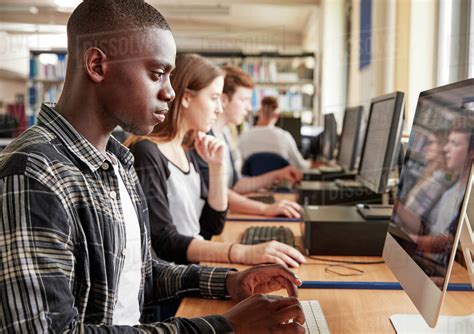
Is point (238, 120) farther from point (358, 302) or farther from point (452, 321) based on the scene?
point (452, 321)

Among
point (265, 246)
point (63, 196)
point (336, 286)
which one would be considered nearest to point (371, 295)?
point (336, 286)

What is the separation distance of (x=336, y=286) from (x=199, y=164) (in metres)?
1.17

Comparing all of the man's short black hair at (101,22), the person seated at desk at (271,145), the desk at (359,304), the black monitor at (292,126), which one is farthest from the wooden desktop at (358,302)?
the black monitor at (292,126)

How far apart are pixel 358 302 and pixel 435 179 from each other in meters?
0.43

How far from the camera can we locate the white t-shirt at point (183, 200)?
201 centimetres

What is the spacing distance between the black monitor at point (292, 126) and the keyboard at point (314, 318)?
4.34 metres

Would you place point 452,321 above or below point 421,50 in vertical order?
below

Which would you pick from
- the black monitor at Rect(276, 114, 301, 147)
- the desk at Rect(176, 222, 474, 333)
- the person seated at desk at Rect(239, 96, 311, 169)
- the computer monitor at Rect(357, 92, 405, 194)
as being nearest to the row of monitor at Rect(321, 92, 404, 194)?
the computer monitor at Rect(357, 92, 405, 194)

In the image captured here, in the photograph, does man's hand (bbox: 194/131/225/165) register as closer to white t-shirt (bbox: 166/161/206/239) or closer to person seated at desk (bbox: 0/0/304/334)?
white t-shirt (bbox: 166/161/206/239)

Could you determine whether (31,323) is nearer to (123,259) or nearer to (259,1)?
(123,259)

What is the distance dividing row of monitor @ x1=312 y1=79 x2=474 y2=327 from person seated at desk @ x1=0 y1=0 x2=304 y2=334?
0.23 metres

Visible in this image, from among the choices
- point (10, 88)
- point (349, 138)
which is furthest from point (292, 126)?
point (10, 88)

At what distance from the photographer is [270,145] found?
4.55 meters

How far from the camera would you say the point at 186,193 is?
2080 millimetres
